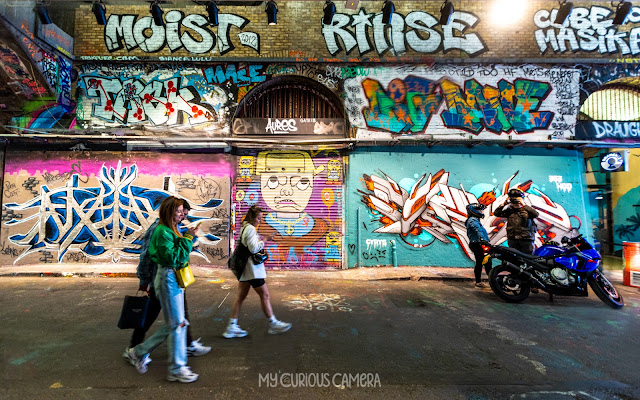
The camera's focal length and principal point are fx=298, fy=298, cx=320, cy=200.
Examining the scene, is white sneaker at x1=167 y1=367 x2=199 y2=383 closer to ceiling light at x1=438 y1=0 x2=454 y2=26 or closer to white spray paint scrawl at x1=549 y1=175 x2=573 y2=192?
ceiling light at x1=438 y1=0 x2=454 y2=26

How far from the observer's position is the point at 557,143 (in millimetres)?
8648

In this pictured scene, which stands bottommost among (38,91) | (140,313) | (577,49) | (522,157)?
(140,313)

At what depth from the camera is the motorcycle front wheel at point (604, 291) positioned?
5367mm

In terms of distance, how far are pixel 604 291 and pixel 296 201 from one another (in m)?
6.95

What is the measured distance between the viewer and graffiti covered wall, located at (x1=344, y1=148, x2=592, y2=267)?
8664mm

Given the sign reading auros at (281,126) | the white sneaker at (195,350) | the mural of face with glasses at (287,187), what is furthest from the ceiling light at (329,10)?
the white sneaker at (195,350)

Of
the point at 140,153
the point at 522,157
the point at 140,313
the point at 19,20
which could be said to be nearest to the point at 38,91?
the point at 19,20

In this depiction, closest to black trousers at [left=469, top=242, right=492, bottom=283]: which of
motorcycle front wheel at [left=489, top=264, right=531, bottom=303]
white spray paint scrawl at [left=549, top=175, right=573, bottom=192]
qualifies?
motorcycle front wheel at [left=489, top=264, right=531, bottom=303]

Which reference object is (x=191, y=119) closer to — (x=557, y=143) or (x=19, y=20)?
(x=19, y=20)

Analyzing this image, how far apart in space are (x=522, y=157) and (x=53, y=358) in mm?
10988

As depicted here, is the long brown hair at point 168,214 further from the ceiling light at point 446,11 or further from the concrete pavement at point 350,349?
the ceiling light at point 446,11

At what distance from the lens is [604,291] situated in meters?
5.42

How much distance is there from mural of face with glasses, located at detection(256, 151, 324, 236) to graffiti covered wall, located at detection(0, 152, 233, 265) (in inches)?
45.3

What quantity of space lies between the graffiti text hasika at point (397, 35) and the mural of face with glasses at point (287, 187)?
11.6ft
